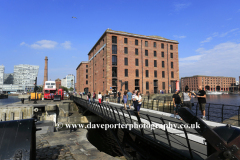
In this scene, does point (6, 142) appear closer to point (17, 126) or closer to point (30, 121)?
point (17, 126)

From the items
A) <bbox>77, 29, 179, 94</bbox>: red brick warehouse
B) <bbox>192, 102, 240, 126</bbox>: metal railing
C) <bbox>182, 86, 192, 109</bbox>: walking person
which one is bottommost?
<bbox>192, 102, 240, 126</bbox>: metal railing

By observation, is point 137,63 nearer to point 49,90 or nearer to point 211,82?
point 49,90

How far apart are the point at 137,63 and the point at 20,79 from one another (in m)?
172

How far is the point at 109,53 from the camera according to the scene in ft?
127

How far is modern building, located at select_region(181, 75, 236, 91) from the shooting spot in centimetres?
13625

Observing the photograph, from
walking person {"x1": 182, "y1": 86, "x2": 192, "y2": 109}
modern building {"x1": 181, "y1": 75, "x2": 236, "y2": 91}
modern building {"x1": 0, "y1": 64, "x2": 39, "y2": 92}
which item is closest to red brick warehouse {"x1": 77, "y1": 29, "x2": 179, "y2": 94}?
walking person {"x1": 182, "y1": 86, "x2": 192, "y2": 109}

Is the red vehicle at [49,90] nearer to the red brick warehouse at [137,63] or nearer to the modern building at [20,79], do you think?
the red brick warehouse at [137,63]

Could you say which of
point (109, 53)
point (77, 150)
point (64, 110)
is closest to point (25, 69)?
point (109, 53)

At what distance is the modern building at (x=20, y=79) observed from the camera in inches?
6107

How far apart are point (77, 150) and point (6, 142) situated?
3998 mm

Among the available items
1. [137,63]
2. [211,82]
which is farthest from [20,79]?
[211,82]

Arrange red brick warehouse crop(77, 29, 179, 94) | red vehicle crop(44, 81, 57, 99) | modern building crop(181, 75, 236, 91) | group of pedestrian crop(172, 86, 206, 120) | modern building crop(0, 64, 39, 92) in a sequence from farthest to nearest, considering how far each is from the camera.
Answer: modern building crop(0, 64, 39, 92)
modern building crop(181, 75, 236, 91)
red brick warehouse crop(77, 29, 179, 94)
red vehicle crop(44, 81, 57, 99)
group of pedestrian crop(172, 86, 206, 120)

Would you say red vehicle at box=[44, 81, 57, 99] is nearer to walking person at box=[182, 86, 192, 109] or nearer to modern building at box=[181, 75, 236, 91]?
walking person at box=[182, 86, 192, 109]

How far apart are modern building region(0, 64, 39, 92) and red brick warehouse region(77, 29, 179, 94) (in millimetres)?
146224
